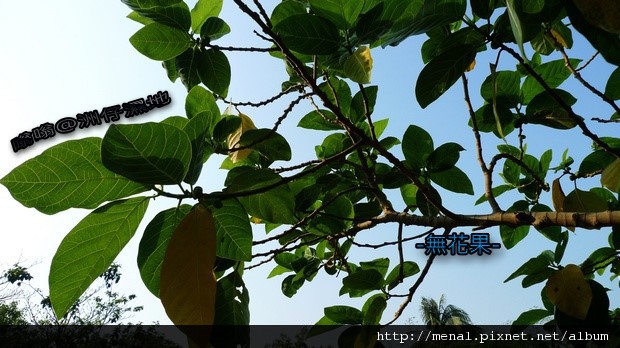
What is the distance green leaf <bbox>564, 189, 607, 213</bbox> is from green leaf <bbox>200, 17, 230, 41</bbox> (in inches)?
35.6

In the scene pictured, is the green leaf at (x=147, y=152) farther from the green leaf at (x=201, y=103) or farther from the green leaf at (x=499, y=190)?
the green leaf at (x=499, y=190)

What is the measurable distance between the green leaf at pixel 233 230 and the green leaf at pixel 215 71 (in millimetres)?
509

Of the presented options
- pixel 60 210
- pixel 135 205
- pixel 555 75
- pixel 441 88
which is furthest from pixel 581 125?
pixel 60 210

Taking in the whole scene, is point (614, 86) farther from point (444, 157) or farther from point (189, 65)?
point (189, 65)

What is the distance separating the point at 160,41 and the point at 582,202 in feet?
3.41

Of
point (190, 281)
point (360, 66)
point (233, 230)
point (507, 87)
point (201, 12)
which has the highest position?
point (201, 12)

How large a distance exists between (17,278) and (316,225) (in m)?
14.9

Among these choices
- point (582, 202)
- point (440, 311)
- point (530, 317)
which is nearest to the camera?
point (582, 202)

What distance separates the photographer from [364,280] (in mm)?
1309

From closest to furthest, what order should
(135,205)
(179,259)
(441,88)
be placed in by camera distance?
(179,259)
(135,205)
(441,88)

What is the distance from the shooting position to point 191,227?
66 cm

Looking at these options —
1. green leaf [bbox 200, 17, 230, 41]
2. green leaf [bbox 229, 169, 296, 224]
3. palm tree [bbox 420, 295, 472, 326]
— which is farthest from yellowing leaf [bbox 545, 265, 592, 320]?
palm tree [bbox 420, 295, 472, 326]

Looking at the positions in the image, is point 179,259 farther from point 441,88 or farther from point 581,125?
point 581,125

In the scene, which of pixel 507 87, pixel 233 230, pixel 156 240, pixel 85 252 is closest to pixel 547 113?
pixel 507 87
